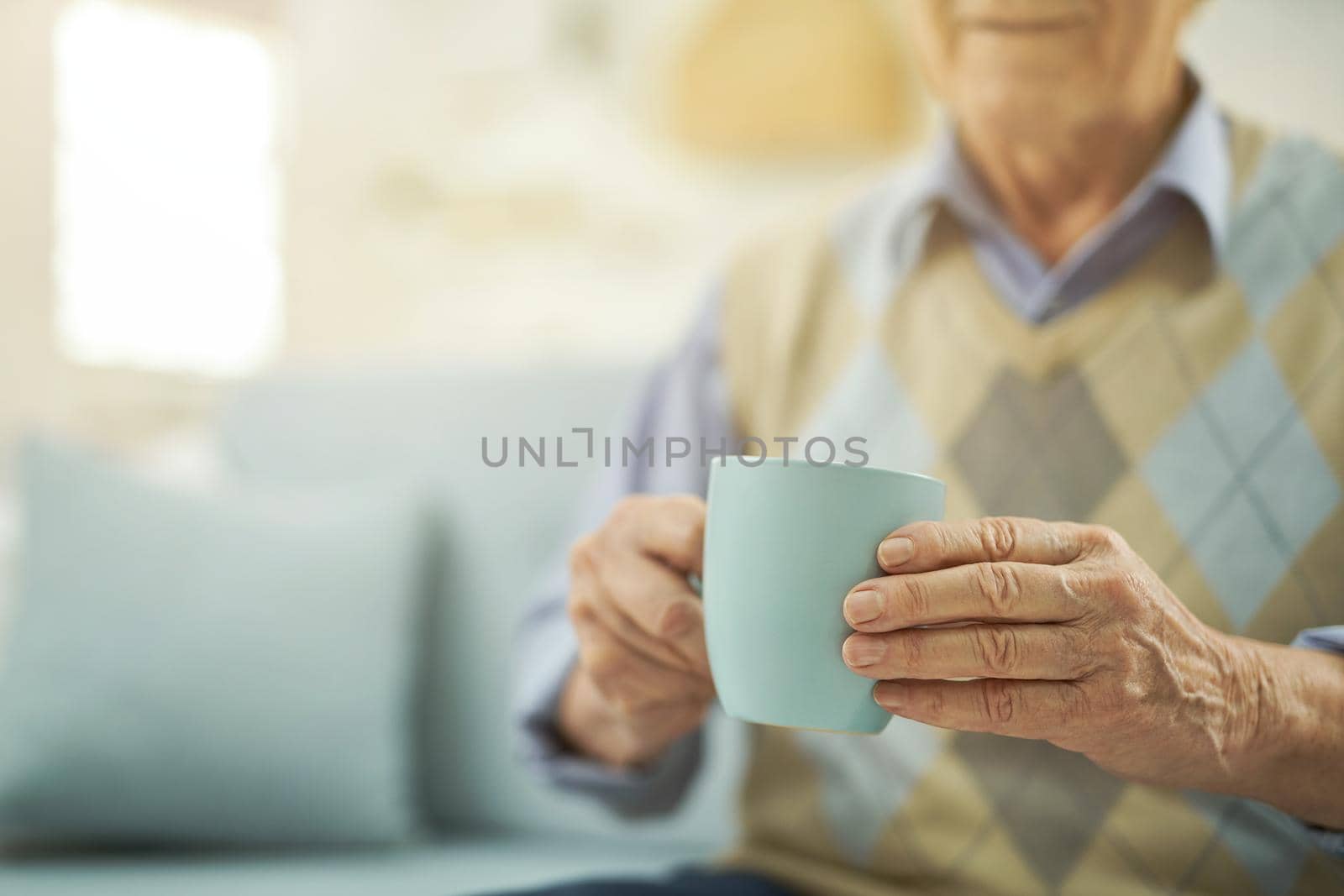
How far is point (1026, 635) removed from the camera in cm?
44

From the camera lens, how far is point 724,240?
2.46 m

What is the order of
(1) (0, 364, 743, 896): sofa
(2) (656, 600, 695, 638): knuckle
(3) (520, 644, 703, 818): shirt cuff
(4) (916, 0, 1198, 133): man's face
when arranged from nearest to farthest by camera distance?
(2) (656, 600, 695, 638): knuckle
(4) (916, 0, 1198, 133): man's face
(3) (520, 644, 703, 818): shirt cuff
(1) (0, 364, 743, 896): sofa

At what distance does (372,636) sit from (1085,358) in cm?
74

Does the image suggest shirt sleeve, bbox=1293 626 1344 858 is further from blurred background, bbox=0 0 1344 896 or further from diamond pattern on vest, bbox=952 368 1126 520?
blurred background, bbox=0 0 1344 896

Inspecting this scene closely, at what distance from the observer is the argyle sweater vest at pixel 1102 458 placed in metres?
0.64

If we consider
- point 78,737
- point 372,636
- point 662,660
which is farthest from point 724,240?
point 662,660

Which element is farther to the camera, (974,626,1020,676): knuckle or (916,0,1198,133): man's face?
(916,0,1198,133): man's face

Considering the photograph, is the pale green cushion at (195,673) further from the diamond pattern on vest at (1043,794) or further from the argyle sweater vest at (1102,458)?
the diamond pattern on vest at (1043,794)

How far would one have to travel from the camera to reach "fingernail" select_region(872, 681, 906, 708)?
0.46 m

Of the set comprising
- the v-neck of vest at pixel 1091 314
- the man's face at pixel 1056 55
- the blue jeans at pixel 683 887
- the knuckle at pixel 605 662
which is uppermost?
the man's face at pixel 1056 55

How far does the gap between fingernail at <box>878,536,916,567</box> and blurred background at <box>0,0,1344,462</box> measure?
177 cm

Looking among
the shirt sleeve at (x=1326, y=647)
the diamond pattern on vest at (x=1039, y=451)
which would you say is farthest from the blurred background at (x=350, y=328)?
the shirt sleeve at (x=1326, y=647)

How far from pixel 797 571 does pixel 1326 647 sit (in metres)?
0.29

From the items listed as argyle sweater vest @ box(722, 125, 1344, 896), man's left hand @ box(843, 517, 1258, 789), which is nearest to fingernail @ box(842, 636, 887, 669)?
man's left hand @ box(843, 517, 1258, 789)
